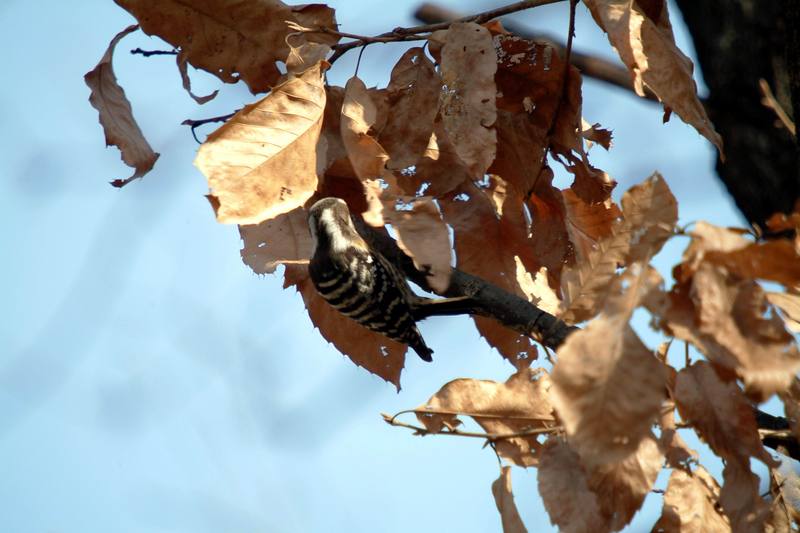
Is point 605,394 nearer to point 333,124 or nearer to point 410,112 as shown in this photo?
point 410,112

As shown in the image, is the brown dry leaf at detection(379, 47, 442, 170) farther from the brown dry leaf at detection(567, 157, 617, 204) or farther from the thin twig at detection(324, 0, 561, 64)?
the brown dry leaf at detection(567, 157, 617, 204)

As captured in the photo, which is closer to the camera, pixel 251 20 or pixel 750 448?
pixel 750 448

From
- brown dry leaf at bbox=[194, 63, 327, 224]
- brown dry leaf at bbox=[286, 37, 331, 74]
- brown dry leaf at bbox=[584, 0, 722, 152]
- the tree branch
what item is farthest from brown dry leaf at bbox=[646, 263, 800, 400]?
the tree branch

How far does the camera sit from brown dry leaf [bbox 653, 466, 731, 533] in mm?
1929

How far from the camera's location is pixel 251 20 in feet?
9.02

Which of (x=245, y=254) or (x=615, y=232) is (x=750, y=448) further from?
(x=245, y=254)

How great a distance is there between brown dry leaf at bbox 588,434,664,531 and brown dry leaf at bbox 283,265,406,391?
51.9 inches

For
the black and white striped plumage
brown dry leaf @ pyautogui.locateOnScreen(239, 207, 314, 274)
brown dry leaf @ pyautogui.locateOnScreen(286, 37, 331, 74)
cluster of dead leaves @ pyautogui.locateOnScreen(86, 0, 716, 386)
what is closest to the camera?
cluster of dead leaves @ pyautogui.locateOnScreen(86, 0, 716, 386)

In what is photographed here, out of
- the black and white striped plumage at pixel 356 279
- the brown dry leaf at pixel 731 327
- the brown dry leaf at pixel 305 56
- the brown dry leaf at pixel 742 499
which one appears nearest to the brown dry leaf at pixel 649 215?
the brown dry leaf at pixel 731 327

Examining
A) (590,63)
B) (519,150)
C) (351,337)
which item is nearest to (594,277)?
(519,150)

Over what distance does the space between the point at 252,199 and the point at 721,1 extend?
3467 millimetres

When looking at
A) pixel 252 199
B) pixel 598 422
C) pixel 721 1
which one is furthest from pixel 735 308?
pixel 721 1

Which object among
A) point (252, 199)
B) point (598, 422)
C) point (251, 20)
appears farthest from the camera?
point (251, 20)

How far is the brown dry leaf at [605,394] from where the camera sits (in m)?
1.40
